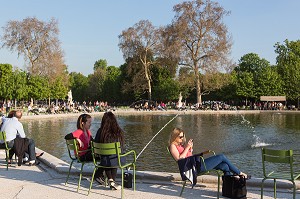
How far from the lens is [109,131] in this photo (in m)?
7.18

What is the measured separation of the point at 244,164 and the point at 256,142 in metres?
6.52

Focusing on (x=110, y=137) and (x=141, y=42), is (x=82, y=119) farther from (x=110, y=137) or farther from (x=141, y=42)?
(x=141, y=42)

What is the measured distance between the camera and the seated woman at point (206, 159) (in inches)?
264

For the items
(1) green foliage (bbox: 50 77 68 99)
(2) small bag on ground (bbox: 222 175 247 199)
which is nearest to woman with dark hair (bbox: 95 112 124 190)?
(2) small bag on ground (bbox: 222 175 247 199)

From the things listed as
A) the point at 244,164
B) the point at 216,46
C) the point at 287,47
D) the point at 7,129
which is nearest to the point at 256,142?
the point at 244,164

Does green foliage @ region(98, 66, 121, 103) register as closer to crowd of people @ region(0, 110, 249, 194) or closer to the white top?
the white top

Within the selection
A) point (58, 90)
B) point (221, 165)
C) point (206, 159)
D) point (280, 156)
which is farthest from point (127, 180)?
point (58, 90)

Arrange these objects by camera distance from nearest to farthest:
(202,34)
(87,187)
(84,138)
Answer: (87,187) < (84,138) < (202,34)

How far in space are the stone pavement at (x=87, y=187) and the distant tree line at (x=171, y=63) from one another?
1715 inches

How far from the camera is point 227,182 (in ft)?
21.4

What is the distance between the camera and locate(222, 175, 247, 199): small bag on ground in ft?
20.9

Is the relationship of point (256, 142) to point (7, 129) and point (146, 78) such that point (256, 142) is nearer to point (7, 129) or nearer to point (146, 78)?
point (7, 129)

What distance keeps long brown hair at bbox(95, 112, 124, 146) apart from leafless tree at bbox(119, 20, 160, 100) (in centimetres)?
5207

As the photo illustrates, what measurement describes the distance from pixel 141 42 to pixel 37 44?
14.9m
